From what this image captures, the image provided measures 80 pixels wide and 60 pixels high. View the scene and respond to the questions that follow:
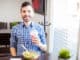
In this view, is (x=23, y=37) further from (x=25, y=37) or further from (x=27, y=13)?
(x=27, y=13)

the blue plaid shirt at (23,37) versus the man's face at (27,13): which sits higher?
the man's face at (27,13)

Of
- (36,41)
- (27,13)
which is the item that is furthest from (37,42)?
(27,13)

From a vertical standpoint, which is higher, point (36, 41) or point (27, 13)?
point (27, 13)

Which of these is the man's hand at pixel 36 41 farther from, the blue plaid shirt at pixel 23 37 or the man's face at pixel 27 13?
the man's face at pixel 27 13

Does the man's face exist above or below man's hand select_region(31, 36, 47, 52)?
above

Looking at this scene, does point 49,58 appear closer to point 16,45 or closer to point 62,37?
point 16,45

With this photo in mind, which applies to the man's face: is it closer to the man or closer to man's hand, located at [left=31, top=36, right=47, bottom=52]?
the man

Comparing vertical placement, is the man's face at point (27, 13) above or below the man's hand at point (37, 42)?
above

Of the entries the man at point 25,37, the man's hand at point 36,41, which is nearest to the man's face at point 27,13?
the man at point 25,37

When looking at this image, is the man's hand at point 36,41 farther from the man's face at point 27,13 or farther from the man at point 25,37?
the man's face at point 27,13

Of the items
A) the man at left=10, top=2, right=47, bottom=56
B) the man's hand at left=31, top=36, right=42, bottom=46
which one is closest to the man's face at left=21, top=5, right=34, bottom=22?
the man at left=10, top=2, right=47, bottom=56

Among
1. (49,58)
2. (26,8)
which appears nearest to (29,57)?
(49,58)

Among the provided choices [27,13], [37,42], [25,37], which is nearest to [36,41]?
[37,42]

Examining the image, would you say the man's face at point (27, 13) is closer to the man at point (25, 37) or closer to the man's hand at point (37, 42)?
the man at point (25, 37)
